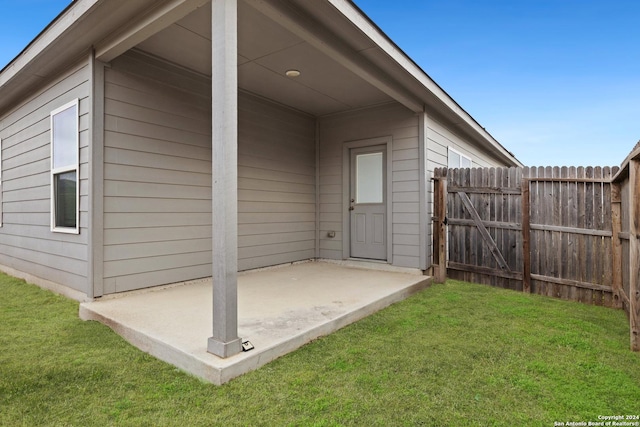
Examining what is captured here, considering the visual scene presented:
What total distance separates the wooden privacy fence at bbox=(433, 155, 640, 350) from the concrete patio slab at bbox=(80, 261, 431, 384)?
34.2 inches

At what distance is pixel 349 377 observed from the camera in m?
2.08

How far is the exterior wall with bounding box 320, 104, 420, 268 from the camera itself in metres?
5.17

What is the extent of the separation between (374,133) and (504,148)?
A: 573cm

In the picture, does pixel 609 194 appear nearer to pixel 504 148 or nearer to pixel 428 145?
pixel 428 145

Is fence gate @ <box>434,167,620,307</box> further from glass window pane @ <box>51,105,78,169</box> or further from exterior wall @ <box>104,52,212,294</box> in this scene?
glass window pane @ <box>51,105,78,169</box>

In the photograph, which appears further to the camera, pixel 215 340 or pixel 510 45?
pixel 510 45

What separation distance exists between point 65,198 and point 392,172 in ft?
14.4

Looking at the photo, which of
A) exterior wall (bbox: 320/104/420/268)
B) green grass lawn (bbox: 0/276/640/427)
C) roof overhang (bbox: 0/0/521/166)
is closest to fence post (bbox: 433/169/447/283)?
exterior wall (bbox: 320/104/420/268)

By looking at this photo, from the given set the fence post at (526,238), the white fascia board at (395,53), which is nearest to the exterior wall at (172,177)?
the white fascia board at (395,53)

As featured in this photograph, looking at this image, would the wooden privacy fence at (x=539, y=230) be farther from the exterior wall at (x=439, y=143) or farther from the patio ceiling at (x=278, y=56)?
the patio ceiling at (x=278, y=56)

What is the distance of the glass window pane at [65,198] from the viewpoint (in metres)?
3.77

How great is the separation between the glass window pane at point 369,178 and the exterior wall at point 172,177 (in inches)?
50.6

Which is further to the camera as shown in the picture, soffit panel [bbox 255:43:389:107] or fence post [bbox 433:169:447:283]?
fence post [bbox 433:169:447:283]

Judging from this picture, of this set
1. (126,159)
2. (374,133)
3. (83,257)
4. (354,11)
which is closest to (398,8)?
(374,133)
